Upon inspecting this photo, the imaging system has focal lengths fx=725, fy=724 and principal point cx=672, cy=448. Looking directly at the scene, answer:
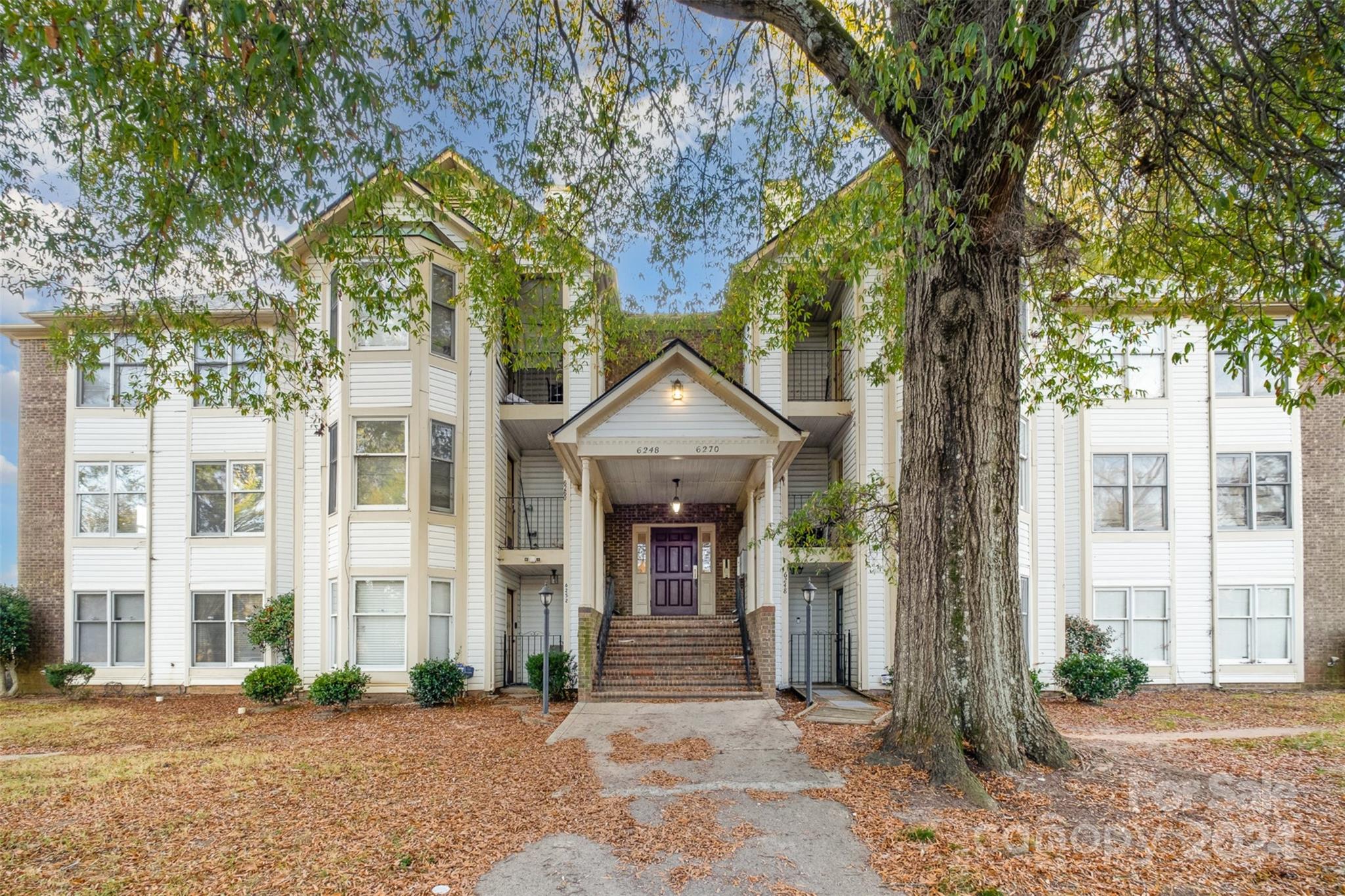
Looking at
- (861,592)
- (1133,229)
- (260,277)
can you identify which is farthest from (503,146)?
(861,592)

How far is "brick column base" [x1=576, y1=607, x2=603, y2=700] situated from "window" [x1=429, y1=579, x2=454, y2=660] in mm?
3406

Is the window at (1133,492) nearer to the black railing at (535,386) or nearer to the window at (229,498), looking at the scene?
the black railing at (535,386)

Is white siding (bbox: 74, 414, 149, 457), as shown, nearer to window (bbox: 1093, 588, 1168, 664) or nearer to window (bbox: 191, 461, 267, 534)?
window (bbox: 191, 461, 267, 534)

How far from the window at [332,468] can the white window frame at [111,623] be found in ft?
17.1

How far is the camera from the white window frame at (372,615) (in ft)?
42.0

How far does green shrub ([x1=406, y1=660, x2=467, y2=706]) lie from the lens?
40.1 feet

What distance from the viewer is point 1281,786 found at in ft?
20.1

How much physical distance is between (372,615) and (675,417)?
656cm

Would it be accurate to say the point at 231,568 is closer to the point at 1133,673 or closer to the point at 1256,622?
the point at 1133,673

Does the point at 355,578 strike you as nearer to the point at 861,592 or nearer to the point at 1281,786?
the point at 861,592

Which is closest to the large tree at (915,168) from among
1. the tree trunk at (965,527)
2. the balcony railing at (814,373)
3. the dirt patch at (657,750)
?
the tree trunk at (965,527)

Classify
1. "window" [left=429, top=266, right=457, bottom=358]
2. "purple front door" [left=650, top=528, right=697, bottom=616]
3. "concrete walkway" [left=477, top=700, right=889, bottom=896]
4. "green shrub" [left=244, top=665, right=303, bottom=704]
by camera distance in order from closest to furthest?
"concrete walkway" [left=477, top=700, right=889, bottom=896] < "green shrub" [left=244, top=665, right=303, bottom=704] < "window" [left=429, top=266, right=457, bottom=358] < "purple front door" [left=650, top=528, right=697, bottom=616]

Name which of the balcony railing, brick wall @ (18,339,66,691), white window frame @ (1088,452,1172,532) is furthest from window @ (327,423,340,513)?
white window frame @ (1088,452,1172,532)

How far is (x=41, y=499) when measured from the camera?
15211mm
